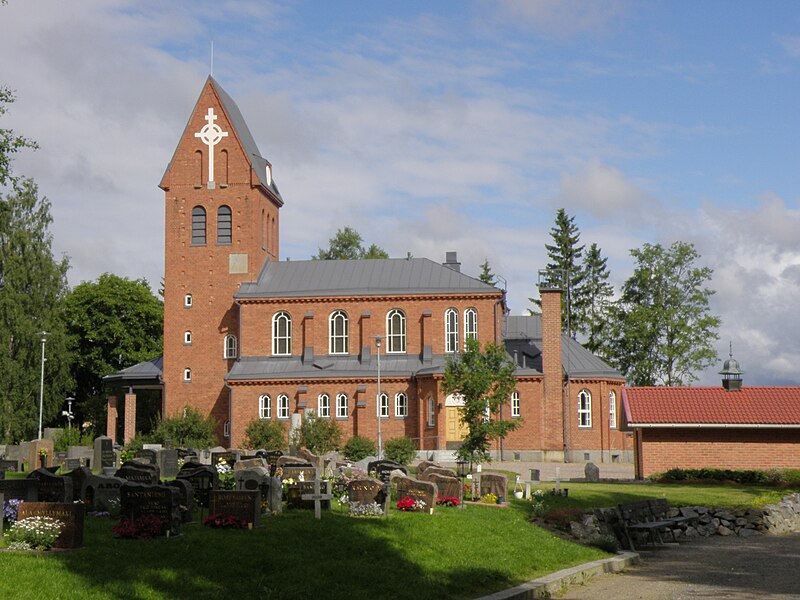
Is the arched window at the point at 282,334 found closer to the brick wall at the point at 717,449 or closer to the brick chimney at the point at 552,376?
the brick chimney at the point at 552,376

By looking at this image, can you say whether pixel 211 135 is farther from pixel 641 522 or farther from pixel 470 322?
pixel 641 522

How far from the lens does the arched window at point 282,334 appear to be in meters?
58.0

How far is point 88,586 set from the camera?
579 inches

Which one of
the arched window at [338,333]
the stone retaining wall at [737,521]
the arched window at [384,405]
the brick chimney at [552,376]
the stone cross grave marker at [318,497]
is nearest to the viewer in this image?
the stone cross grave marker at [318,497]

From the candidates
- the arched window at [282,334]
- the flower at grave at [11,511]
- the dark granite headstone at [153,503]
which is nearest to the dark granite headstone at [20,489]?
the flower at grave at [11,511]

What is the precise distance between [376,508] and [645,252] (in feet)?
174

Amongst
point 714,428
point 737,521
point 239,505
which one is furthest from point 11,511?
point 714,428

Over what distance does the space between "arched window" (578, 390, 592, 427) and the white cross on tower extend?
22706mm

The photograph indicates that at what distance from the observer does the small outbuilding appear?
1533 inches

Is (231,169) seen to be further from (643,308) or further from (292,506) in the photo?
(292,506)

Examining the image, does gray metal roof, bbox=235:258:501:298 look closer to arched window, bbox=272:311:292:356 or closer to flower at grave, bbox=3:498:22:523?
arched window, bbox=272:311:292:356

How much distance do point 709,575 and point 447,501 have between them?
7.46 metres

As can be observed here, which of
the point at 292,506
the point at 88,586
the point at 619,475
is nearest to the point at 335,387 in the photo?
the point at 619,475

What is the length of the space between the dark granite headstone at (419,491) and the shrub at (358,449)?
23022 mm
